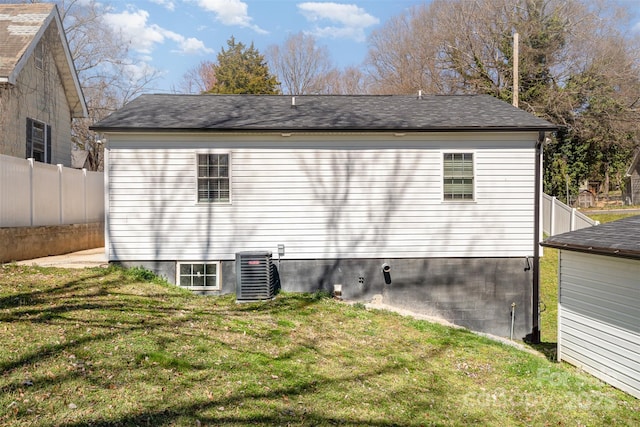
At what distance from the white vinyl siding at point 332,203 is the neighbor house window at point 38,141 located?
6.39 m

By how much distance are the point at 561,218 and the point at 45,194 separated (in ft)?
52.5

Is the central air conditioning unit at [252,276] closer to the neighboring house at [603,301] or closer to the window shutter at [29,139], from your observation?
the neighboring house at [603,301]

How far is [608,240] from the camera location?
749 centimetres

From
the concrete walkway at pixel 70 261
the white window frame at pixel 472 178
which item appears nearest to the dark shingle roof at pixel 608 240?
the white window frame at pixel 472 178

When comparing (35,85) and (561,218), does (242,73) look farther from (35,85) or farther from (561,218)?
(561,218)

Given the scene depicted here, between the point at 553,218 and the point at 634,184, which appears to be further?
the point at 634,184

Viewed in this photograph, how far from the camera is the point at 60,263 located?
999 cm

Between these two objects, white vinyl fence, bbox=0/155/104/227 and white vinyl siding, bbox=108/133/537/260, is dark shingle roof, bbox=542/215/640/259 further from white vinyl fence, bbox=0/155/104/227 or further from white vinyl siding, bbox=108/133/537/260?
white vinyl fence, bbox=0/155/104/227

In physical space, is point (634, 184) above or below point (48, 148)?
below

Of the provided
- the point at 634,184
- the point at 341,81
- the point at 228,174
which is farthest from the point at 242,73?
the point at 634,184

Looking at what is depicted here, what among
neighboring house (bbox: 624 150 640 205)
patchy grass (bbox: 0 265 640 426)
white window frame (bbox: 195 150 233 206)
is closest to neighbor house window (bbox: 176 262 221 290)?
patchy grass (bbox: 0 265 640 426)

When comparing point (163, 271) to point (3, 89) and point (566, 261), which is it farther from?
point (566, 261)

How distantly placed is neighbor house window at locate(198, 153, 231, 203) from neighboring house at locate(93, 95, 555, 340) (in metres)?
0.02

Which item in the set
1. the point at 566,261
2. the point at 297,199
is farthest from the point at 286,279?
the point at 566,261
